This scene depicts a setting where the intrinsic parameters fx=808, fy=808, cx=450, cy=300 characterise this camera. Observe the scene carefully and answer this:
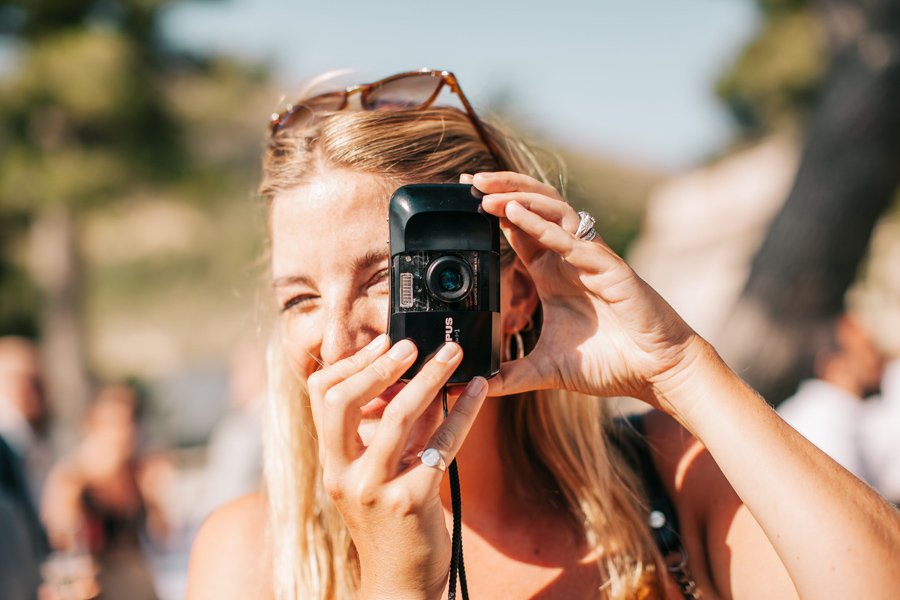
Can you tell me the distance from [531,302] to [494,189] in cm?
43

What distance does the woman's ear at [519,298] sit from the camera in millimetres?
1816

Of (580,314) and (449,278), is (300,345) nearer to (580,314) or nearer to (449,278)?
(449,278)

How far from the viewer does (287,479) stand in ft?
6.25

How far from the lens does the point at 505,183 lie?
1.50 metres

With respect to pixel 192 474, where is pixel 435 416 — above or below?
above

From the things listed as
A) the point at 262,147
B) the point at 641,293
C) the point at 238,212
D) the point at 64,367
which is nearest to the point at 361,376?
the point at 641,293

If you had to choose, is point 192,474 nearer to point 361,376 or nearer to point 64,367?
point 64,367

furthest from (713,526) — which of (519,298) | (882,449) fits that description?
(882,449)

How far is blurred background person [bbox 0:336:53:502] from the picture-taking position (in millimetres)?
5117

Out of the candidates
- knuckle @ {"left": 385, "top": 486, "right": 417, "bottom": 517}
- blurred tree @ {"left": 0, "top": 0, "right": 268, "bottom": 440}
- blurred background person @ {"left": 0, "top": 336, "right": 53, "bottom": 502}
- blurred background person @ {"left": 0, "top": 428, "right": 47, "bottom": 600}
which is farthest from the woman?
blurred tree @ {"left": 0, "top": 0, "right": 268, "bottom": 440}

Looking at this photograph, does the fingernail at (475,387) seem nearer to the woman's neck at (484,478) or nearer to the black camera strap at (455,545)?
the black camera strap at (455,545)

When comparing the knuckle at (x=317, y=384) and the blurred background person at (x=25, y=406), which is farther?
the blurred background person at (x=25, y=406)

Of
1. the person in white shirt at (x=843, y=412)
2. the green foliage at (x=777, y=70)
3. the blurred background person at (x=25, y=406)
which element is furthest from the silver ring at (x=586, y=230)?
the green foliage at (x=777, y=70)

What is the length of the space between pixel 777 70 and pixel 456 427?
18.0m
